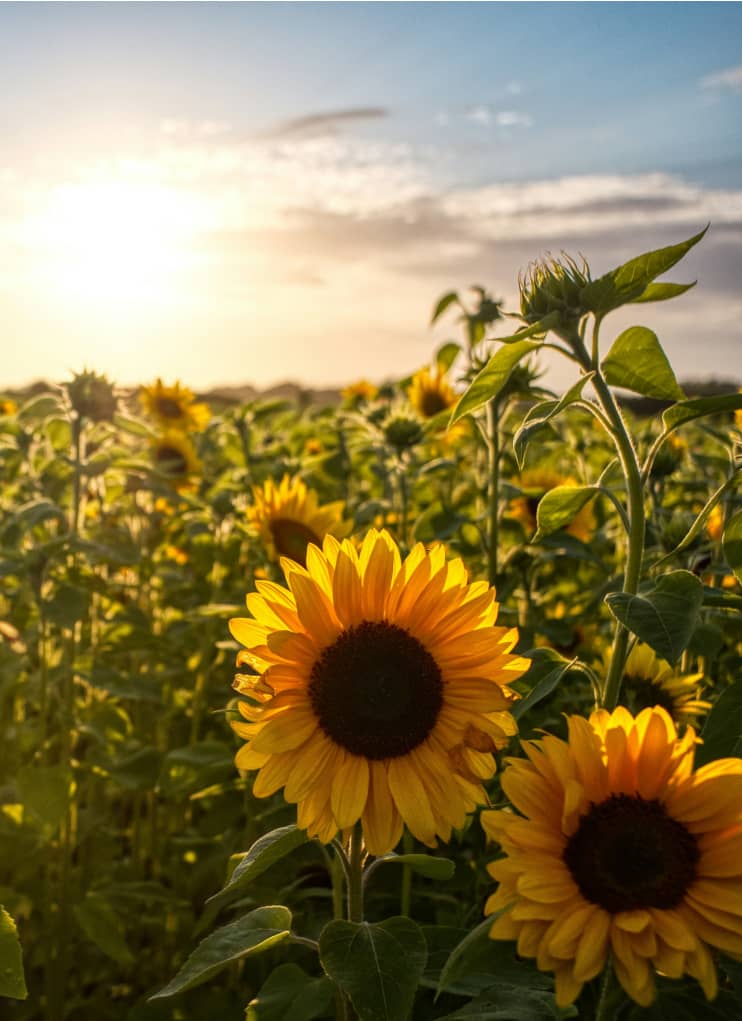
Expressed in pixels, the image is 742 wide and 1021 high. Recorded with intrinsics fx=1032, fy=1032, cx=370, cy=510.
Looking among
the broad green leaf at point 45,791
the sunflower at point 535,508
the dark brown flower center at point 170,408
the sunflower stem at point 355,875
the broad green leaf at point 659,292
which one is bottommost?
the broad green leaf at point 45,791

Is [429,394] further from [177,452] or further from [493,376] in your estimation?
[493,376]

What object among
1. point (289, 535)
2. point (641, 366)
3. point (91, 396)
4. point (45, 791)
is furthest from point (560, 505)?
point (91, 396)

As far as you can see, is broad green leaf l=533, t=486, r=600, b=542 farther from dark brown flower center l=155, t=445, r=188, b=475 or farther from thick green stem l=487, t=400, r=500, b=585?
dark brown flower center l=155, t=445, r=188, b=475

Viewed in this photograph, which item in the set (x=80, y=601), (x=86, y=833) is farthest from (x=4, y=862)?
(x=80, y=601)

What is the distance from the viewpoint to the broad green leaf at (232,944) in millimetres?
1268

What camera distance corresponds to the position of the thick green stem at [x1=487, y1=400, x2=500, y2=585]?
2.47 metres

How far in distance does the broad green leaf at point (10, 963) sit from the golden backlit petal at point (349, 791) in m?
0.43

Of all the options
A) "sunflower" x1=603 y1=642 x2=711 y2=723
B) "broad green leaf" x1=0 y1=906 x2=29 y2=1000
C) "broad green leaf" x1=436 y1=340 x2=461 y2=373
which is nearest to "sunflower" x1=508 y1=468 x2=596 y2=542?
"broad green leaf" x1=436 y1=340 x2=461 y2=373

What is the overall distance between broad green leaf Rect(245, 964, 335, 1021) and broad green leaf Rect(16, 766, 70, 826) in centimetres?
102

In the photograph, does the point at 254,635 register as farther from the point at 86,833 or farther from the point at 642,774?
the point at 86,833

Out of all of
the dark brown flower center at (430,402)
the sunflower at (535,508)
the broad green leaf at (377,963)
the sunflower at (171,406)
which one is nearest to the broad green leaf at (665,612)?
the broad green leaf at (377,963)

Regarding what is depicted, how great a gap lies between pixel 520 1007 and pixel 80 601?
1.57 meters

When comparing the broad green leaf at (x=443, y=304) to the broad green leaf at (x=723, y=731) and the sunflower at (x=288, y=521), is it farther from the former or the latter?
the broad green leaf at (x=723, y=731)

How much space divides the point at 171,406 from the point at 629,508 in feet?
12.6
